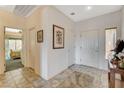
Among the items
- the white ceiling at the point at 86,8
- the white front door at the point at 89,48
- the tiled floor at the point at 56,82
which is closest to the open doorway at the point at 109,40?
the white front door at the point at 89,48

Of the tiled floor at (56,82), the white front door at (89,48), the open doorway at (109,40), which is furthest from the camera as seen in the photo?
the white front door at (89,48)

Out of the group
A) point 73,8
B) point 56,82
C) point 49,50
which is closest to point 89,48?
point 73,8

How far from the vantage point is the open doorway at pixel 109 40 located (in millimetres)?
4057

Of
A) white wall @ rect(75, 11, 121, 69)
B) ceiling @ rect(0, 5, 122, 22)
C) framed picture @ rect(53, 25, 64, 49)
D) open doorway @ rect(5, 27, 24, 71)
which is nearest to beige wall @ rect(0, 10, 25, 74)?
ceiling @ rect(0, 5, 122, 22)

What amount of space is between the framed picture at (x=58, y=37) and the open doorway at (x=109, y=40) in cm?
182

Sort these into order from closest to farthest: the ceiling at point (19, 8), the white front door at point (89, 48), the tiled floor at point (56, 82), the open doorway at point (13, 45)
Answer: the tiled floor at point (56, 82) < the ceiling at point (19, 8) < the white front door at point (89, 48) < the open doorway at point (13, 45)

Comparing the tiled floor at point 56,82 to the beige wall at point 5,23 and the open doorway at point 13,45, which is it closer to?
the beige wall at point 5,23

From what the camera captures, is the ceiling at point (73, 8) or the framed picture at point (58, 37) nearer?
the ceiling at point (73, 8)

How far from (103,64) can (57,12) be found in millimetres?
2812

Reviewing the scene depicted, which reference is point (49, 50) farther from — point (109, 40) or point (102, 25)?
point (102, 25)

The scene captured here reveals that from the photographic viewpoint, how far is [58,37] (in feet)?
12.6

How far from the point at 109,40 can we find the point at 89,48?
1051 millimetres

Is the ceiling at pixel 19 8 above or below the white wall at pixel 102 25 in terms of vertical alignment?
above
